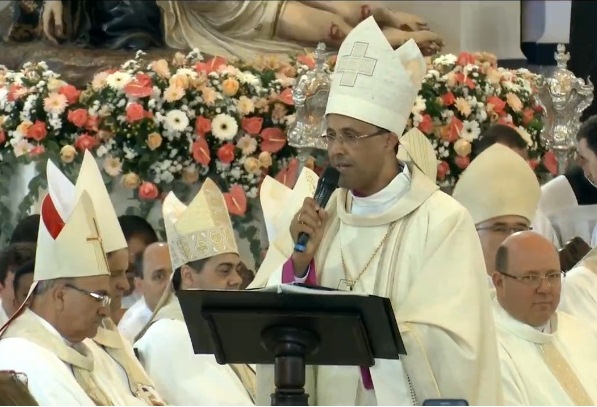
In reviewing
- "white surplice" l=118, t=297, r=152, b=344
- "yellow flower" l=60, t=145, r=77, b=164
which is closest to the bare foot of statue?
"yellow flower" l=60, t=145, r=77, b=164

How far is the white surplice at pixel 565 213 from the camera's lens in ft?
25.9

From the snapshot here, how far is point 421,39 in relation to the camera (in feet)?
35.8

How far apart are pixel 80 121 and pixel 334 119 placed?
3.60 metres

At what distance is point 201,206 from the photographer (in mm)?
6656

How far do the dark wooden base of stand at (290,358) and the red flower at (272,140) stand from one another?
4022mm

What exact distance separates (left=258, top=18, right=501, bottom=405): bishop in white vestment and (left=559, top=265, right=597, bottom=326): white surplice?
6.12ft

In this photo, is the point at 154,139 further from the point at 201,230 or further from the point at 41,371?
the point at 41,371

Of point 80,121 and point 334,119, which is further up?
point 334,119

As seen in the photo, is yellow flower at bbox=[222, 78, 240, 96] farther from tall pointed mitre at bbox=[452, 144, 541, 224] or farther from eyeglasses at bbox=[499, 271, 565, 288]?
eyeglasses at bbox=[499, 271, 565, 288]

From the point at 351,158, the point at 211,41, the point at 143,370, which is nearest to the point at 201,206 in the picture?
the point at 143,370

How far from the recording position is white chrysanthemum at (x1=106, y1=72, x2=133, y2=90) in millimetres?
8438

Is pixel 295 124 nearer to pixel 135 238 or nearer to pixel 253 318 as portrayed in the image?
pixel 135 238

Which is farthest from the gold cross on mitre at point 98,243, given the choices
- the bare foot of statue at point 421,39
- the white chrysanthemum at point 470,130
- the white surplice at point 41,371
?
the bare foot of statue at point 421,39

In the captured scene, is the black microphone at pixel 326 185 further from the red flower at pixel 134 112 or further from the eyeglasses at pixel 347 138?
the red flower at pixel 134 112
